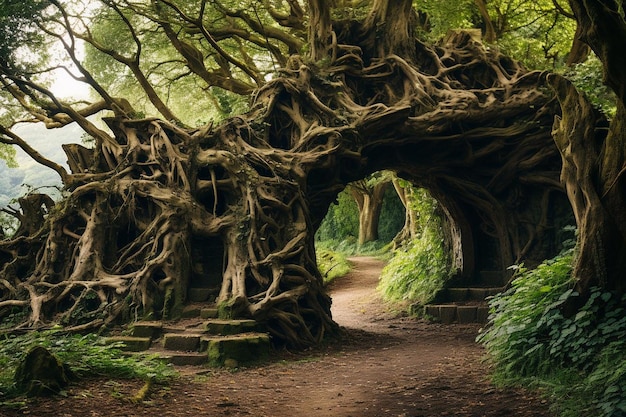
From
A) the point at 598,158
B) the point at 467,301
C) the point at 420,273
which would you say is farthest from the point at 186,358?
the point at 420,273

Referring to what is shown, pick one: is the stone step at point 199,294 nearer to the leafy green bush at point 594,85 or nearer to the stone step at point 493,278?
the leafy green bush at point 594,85

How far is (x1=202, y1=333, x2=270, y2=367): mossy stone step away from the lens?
8.30m

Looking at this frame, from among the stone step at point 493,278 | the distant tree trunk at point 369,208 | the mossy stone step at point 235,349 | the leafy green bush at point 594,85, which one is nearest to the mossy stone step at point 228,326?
the mossy stone step at point 235,349

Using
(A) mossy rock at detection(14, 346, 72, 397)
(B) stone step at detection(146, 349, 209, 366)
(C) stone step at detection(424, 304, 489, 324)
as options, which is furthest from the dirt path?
(C) stone step at detection(424, 304, 489, 324)

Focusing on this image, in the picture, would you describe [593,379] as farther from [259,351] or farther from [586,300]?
[259,351]

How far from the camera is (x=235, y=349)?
8445 millimetres

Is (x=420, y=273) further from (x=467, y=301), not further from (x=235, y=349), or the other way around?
(x=235, y=349)

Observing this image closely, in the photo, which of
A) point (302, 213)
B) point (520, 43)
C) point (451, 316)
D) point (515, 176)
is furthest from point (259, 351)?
point (520, 43)

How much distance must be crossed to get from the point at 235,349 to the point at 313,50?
789 cm

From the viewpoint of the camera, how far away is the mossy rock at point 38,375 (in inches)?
212

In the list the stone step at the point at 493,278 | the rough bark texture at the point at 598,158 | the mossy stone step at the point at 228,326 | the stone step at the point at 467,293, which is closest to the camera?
the rough bark texture at the point at 598,158

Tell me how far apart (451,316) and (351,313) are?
3937 millimetres

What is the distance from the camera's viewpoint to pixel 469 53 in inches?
584

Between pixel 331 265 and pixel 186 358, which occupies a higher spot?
pixel 331 265
